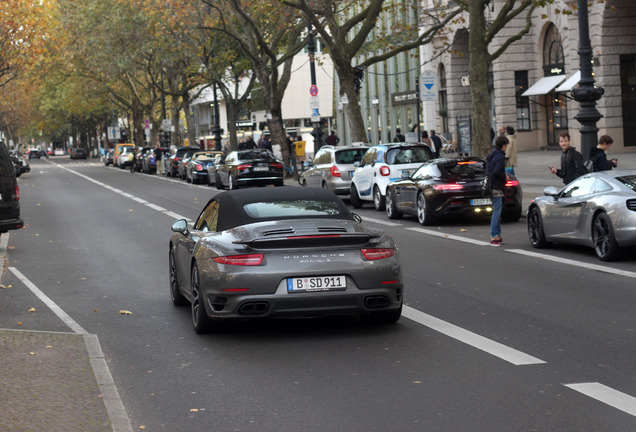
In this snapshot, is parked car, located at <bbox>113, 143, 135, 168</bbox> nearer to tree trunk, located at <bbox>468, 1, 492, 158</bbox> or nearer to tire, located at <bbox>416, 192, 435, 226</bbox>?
tree trunk, located at <bbox>468, 1, 492, 158</bbox>

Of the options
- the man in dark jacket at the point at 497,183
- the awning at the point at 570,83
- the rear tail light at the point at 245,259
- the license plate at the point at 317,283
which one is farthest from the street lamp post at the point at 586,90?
the awning at the point at 570,83

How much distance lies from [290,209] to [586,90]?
12.1 metres

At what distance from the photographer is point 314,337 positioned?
9195 millimetres

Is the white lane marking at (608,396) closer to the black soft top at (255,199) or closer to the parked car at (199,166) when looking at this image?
the black soft top at (255,199)

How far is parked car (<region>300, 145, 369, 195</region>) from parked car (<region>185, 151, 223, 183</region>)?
15617mm

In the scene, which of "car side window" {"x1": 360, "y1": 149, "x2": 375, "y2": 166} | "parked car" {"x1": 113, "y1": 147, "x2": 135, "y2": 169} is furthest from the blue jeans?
"parked car" {"x1": 113, "y1": 147, "x2": 135, "y2": 169}

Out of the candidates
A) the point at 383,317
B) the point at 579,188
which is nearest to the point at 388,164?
the point at 579,188

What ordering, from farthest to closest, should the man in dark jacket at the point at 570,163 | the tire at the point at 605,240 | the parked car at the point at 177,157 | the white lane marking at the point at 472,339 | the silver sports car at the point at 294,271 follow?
1. the parked car at the point at 177,157
2. the man in dark jacket at the point at 570,163
3. the tire at the point at 605,240
4. the silver sports car at the point at 294,271
5. the white lane marking at the point at 472,339

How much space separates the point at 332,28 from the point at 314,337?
27.5m

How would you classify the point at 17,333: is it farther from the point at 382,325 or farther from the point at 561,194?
the point at 561,194

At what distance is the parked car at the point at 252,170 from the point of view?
121 ft

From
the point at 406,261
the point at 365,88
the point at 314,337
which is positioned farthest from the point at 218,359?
the point at 365,88

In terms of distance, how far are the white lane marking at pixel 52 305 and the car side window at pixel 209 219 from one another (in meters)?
1.45

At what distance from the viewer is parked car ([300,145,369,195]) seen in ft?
94.1
